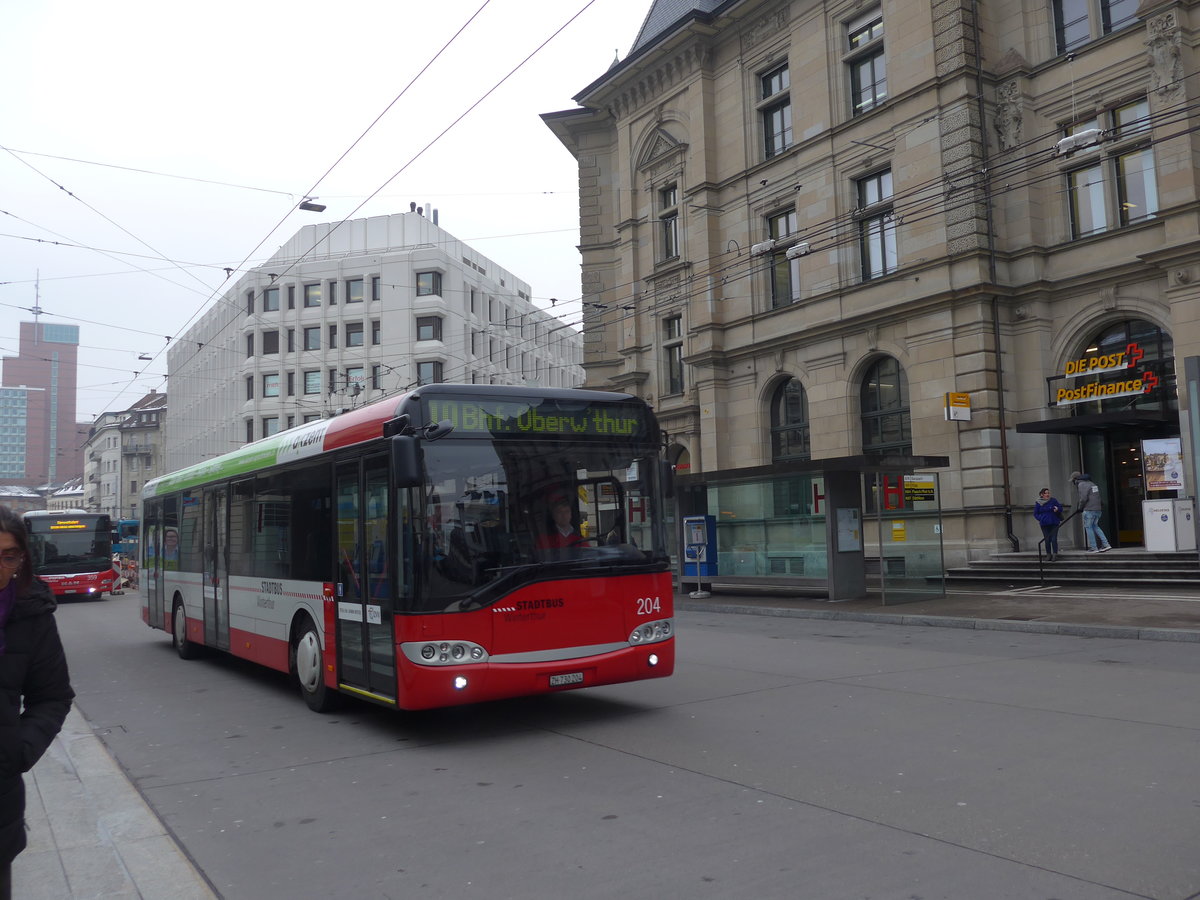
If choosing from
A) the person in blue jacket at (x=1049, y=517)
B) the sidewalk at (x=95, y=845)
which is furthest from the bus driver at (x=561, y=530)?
the person in blue jacket at (x=1049, y=517)

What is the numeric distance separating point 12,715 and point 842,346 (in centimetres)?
2686

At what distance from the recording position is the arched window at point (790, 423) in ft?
99.3

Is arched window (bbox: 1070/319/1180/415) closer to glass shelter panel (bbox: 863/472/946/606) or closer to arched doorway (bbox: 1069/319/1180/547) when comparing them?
arched doorway (bbox: 1069/319/1180/547)

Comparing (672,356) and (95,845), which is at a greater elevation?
(672,356)

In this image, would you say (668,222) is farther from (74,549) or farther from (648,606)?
(648,606)

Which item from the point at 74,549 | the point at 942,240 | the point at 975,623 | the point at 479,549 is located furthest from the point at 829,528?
the point at 74,549

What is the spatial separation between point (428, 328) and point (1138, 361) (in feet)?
146

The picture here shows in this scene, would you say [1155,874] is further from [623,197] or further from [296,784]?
[623,197]

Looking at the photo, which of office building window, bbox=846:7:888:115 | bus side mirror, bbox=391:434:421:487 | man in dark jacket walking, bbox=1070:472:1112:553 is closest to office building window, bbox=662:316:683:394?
office building window, bbox=846:7:888:115

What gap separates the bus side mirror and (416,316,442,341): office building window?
54475mm

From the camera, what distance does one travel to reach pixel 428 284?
61344mm

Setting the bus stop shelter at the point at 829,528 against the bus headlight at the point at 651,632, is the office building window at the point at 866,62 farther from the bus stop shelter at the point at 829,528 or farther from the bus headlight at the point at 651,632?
the bus headlight at the point at 651,632

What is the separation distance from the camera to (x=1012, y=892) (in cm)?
428

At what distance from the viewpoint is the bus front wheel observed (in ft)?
47.6
